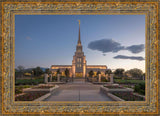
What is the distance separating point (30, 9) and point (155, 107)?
619 cm

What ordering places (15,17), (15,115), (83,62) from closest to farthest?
(15,115), (15,17), (83,62)

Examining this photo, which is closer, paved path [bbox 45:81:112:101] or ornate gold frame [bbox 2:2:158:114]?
ornate gold frame [bbox 2:2:158:114]

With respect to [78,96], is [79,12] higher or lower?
higher

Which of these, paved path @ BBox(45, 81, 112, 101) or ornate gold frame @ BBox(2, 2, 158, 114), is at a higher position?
ornate gold frame @ BBox(2, 2, 158, 114)

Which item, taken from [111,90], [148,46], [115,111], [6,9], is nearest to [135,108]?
[115,111]

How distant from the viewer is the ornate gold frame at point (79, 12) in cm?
473

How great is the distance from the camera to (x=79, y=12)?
16.3ft

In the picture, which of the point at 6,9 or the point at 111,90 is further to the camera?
the point at 111,90

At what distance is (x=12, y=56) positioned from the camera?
4926 millimetres

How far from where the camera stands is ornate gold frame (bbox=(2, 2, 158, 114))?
473 cm

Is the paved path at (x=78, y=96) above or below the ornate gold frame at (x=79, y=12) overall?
below

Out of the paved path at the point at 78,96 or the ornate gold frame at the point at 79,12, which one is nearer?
the ornate gold frame at the point at 79,12

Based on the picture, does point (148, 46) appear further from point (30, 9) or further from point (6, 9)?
point (6, 9)

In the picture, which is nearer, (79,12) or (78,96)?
(79,12)
